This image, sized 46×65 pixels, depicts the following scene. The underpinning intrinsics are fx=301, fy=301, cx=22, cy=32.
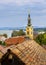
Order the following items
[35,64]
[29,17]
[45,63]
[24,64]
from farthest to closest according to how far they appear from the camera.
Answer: [29,17] < [45,63] < [35,64] < [24,64]

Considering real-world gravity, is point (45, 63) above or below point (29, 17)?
above

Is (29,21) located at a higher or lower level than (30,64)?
lower

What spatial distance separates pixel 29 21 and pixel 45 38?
864cm

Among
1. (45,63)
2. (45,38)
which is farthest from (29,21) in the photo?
(45,63)

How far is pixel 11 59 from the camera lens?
1040 centimetres

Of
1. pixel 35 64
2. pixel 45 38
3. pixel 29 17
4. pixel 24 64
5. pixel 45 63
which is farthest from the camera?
pixel 29 17

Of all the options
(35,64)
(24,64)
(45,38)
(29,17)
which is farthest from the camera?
(29,17)

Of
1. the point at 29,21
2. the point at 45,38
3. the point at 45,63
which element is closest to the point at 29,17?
the point at 29,21

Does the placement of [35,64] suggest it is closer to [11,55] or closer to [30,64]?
[30,64]

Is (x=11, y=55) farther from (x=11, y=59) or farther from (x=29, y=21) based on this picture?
(x=29, y=21)

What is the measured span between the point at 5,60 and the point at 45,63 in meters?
1.89

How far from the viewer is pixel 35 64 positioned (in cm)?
1101

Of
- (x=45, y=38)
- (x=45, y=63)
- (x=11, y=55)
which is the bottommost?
(x=45, y=38)

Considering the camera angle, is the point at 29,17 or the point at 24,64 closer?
the point at 24,64
